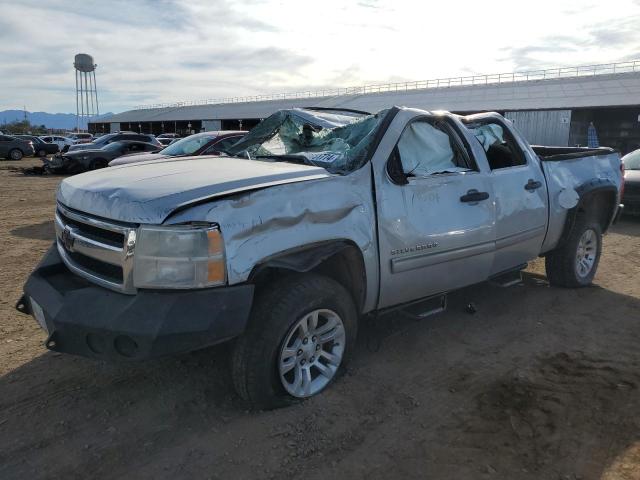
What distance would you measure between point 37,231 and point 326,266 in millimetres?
6923

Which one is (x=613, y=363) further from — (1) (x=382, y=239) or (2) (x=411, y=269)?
(1) (x=382, y=239)

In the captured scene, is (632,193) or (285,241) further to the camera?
(632,193)

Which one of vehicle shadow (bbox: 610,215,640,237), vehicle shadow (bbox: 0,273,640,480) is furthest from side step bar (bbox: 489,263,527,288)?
vehicle shadow (bbox: 610,215,640,237)

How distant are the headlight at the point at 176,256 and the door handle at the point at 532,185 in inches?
120

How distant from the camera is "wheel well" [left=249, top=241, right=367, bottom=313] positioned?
3010mm

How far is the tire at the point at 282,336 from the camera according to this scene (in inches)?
116

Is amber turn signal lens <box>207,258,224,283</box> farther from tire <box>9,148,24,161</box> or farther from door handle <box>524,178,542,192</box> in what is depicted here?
tire <box>9,148,24,161</box>

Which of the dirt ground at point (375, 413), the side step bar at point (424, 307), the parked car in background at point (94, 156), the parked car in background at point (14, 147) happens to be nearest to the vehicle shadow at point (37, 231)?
the dirt ground at point (375, 413)

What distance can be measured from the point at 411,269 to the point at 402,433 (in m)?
1.13

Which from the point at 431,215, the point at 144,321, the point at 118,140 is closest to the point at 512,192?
the point at 431,215

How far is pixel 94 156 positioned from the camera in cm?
1769

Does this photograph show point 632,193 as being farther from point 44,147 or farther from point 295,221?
point 44,147

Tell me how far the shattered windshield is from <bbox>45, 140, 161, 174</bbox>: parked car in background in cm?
1385

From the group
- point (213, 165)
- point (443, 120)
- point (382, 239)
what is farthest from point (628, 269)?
point (213, 165)
